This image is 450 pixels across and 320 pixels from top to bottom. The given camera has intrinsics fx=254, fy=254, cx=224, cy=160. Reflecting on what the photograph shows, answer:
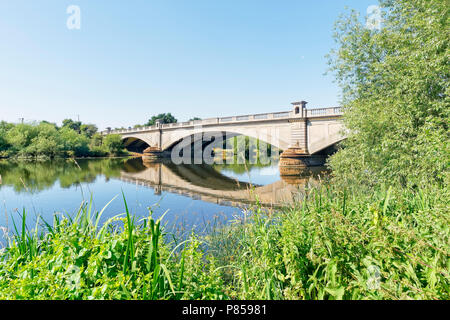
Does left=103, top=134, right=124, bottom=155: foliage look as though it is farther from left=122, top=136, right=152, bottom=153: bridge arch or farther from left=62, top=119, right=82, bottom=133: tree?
left=62, top=119, right=82, bottom=133: tree

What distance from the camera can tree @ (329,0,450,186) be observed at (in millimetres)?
6238

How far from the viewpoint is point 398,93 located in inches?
288

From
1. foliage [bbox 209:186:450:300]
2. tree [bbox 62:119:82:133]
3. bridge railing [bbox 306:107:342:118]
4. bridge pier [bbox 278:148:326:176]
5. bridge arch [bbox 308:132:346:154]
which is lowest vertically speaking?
foliage [bbox 209:186:450:300]

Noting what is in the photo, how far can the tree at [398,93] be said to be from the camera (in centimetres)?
624

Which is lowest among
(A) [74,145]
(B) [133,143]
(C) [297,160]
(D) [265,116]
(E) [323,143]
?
(C) [297,160]

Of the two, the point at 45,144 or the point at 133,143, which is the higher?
the point at 133,143

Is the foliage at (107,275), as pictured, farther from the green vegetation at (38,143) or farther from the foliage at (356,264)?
the green vegetation at (38,143)

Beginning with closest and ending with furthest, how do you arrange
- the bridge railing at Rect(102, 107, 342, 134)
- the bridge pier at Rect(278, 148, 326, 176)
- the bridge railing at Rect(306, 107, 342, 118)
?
the bridge railing at Rect(306, 107, 342, 118) → the bridge railing at Rect(102, 107, 342, 134) → the bridge pier at Rect(278, 148, 326, 176)

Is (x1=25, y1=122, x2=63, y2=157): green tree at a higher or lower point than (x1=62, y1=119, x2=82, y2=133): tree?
lower

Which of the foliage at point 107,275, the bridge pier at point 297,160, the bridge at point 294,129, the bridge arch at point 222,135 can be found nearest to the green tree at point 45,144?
the bridge arch at point 222,135

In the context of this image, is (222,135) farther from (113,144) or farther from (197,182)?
(113,144)

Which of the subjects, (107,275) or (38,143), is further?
(38,143)

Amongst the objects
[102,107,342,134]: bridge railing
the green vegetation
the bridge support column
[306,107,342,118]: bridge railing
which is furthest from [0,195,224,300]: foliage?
the green vegetation

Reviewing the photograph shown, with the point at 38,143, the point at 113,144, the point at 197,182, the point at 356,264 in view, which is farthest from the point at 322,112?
the point at 38,143
